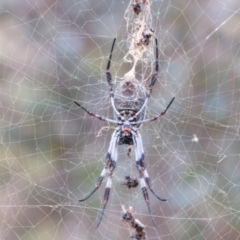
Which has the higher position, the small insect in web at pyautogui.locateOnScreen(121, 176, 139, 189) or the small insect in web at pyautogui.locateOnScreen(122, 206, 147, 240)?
the small insect in web at pyautogui.locateOnScreen(121, 176, 139, 189)

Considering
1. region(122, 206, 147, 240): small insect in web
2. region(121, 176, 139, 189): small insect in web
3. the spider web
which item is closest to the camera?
region(122, 206, 147, 240): small insect in web

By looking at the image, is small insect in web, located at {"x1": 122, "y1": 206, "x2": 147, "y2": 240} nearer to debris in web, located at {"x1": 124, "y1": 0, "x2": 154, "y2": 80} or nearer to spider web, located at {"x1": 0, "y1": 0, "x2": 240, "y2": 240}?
debris in web, located at {"x1": 124, "y1": 0, "x2": 154, "y2": 80}

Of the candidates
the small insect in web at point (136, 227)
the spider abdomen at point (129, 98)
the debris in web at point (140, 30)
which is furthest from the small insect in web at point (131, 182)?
the debris in web at point (140, 30)

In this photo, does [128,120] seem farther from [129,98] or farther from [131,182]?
[131,182]

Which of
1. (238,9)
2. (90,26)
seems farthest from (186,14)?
(90,26)

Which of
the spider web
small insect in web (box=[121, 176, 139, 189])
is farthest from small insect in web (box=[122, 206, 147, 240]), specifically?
the spider web

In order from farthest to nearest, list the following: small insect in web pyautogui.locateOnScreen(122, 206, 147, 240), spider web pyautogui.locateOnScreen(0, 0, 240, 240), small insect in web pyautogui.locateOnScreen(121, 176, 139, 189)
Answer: spider web pyautogui.locateOnScreen(0, 0, 240, 240)
small insect in web pyautogui.locateOnScreen(121, 176, 139, 189)
small insect in web pyautogui.locateOnScreen(122, 206, 147, 240)

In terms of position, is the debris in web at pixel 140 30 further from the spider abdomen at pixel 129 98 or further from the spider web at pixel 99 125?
the spider web at pixel 99 125

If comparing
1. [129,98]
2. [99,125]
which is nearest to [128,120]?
[129,98]
